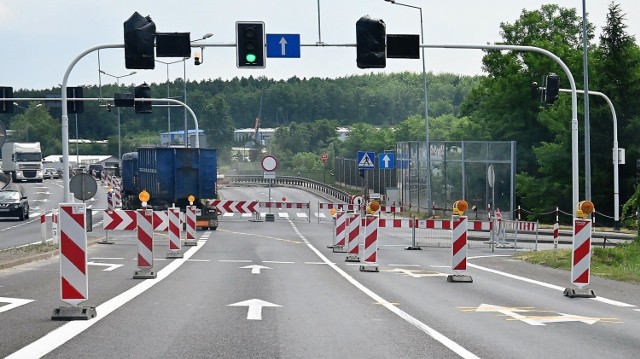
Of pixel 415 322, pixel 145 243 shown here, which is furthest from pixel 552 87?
pixel 415 322

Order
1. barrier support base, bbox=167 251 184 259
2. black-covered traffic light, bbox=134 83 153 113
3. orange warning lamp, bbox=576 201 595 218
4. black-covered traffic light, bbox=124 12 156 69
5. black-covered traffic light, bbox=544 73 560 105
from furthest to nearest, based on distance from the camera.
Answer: black-covered traffic light, bbox=134 83 153 113 < black-covered traffic light, bbox=544 73 560 105 < barrier support base, bbox=167 251 184 259 < black-covered traffic light, bbox=124 12 156 69 < orange warning lamp, bbox=576 201 595 218

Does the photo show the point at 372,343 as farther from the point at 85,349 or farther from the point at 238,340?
the point at 85,349

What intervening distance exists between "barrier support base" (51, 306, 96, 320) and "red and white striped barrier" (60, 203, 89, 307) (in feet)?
0.34

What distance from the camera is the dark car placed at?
191 ft

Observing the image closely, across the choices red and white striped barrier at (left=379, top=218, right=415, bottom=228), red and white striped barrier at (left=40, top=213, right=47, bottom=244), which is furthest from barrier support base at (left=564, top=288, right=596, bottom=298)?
red and white striped barrier at (left=40, top=213, right=47, bottom=244)

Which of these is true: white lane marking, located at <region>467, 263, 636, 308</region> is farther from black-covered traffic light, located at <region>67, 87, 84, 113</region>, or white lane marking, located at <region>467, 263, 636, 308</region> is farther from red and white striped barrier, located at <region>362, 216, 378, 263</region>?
black-covered traffic light, located at <region>67, 87, 84, 113</region>

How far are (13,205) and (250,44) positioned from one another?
3740cm

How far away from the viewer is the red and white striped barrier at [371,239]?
2316 centimetres

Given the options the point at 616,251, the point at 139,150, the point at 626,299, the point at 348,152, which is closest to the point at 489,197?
the point at 139,150

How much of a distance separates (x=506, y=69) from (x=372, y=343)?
71264mm

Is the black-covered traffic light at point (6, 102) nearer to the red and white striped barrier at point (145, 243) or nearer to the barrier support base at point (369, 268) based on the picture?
the red and white striped barrier at point (145, 243)

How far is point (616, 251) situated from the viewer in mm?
24984

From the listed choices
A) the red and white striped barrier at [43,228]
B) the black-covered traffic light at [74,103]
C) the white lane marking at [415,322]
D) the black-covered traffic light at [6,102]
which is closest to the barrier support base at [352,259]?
the white lane marking at [415,322]

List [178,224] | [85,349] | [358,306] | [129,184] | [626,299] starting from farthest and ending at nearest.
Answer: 1. [129,184]
2. [178,224]
3. [626,299]
4. [358,306]
5. [85,349]
